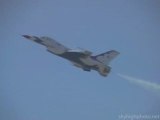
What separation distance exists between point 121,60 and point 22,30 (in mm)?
490

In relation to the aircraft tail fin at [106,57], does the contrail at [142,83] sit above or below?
below

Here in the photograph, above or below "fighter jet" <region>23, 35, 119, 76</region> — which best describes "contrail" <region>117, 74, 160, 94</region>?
below

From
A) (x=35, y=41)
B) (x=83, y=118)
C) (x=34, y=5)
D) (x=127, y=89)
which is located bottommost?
(x=83, y=118)

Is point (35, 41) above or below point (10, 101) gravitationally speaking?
above

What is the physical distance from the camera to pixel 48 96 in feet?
7.40

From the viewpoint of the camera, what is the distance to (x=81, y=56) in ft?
7.47

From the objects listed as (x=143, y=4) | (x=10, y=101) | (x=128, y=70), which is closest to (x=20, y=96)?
(x=10, y=101)

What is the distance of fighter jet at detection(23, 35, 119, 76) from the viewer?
2246mm

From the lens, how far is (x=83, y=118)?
89.9 inches

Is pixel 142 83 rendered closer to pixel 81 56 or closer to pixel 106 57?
pixel 106 57

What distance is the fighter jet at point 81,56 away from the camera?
2.25 meters

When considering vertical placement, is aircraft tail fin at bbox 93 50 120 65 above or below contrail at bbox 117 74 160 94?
above

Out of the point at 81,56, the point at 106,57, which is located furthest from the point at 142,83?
the point at 81,56

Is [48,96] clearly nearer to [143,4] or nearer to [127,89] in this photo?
[127,89]
